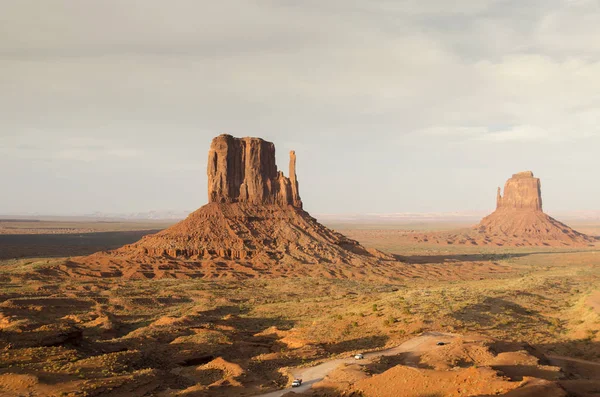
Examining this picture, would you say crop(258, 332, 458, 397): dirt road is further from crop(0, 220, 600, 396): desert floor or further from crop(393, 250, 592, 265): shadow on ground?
crop(393, 250, 592, 265): shadow on ground

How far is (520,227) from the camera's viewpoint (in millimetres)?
147250

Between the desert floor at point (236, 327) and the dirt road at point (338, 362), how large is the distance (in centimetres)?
75

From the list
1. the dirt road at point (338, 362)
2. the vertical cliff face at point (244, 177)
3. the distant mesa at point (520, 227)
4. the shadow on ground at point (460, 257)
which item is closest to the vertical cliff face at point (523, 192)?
the distant mesa at point (520, 227)

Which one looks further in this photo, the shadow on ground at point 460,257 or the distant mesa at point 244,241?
the shadow on ground at point 460,257

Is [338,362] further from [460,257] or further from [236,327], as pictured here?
[460,257]

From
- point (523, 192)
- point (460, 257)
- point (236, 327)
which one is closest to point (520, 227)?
point (523, 192)

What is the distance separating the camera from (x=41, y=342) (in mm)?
23844

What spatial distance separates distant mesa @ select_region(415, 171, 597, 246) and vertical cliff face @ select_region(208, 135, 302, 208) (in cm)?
7696

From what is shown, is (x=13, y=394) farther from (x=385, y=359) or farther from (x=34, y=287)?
(x=34, y=287)

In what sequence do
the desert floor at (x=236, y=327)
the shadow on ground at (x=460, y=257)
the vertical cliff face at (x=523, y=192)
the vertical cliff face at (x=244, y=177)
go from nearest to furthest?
the desert floor at (x=236, y=327), the vertical cliff face at (x=244, y=177), the shadow on ground at (x=460, y=257), the vertical cliff face at (x=523, y=192)

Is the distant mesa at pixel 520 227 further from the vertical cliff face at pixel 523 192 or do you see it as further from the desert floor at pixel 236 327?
the desert floor at pixel 236 327

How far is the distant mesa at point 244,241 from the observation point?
67562 millimetres

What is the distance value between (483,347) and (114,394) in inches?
695

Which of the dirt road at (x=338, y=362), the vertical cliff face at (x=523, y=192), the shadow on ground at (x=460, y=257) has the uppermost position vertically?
the vertical cliff face at (x=523, y=192)
